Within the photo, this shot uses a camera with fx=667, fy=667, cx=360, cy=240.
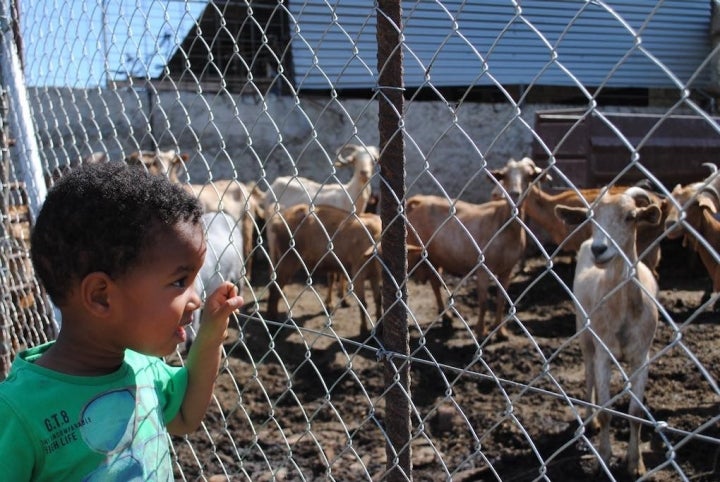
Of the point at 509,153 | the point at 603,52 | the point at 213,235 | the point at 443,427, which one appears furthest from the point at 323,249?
the point at 603,52

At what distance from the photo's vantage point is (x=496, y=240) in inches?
296

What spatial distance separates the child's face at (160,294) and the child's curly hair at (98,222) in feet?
0.08

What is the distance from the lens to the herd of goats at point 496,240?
3.53 metres

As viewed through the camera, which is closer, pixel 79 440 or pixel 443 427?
pixel 79 440

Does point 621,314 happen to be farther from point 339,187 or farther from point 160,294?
point 339,187

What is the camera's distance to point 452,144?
1241 centimetres

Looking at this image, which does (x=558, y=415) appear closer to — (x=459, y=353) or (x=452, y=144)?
(x=459, y=353)

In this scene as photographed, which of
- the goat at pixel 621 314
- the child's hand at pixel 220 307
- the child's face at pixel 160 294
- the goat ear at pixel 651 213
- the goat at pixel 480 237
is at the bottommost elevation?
the goat at pixel 480 237

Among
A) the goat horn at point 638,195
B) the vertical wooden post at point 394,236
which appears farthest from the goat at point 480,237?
the vertical wooden post at point 394,236

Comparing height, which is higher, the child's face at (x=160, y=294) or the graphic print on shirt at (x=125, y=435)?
the child's face at (x=160, y=294)

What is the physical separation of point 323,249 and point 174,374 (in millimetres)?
5836

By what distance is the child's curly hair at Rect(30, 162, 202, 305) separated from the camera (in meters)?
1.45

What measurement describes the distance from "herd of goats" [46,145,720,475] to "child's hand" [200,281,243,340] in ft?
1.16

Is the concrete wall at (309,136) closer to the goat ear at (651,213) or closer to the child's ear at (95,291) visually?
the goat ear at (651,213)
